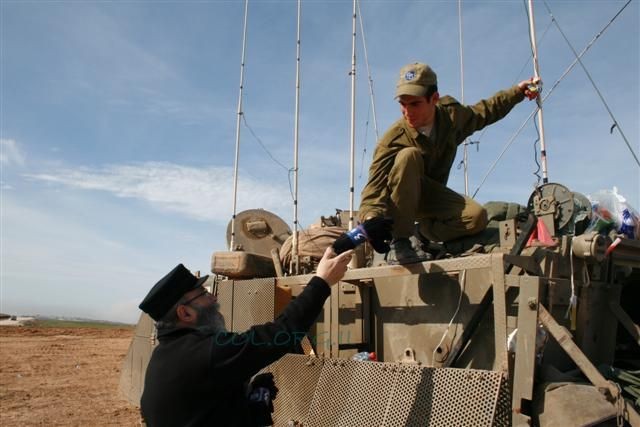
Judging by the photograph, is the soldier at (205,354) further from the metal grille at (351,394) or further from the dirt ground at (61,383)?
the dirt ground at (61,383)

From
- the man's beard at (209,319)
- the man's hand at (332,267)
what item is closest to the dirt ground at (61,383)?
the man's beard at (209,319)

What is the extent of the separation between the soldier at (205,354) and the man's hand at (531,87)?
257cm

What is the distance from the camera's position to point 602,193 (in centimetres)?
452

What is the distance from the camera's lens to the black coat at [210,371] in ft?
8.41

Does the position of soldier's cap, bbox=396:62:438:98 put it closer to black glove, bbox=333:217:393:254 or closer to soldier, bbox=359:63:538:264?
soldier, bbox=359:63:538:264

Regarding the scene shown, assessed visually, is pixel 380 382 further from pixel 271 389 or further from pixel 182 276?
pixel 182 276

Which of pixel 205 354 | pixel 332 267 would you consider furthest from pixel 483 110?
pixel 205 354

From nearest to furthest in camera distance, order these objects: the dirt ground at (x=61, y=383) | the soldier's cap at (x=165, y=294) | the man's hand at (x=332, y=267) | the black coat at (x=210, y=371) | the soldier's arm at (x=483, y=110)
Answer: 1. the black coat at (x=210, y=371)
2. the soldier's cap at (x=165, y=294)
3. the man's hand at (x=332, y=267)
4. the soldier's arm at (x=483, y=110)
5. the dirt ground at (x=61, y=383)

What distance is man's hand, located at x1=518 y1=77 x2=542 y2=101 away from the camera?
4.59 m

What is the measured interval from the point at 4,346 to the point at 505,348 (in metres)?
19.8

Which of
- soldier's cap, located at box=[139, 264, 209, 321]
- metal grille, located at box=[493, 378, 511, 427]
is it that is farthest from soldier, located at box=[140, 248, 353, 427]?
metal grille, located at box=[493, 378, 511, 427]

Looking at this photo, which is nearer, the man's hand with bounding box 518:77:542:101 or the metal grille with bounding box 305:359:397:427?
→ the metal grille with bounding box 305:359:397:427

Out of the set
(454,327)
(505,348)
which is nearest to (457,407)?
(505,348)

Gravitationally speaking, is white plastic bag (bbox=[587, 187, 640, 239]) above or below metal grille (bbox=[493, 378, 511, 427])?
above
